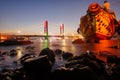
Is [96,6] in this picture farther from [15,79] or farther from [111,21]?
[15,79]

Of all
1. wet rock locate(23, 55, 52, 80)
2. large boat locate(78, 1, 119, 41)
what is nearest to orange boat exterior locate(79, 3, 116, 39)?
large boat locate(78, 1, 119, 41)

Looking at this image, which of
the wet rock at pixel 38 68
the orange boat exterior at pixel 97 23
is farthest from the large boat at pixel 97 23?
the wet rock at pixel 38 68

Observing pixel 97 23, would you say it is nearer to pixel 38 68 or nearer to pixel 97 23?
pixel 97 23

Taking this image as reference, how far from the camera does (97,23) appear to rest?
82.2 meters

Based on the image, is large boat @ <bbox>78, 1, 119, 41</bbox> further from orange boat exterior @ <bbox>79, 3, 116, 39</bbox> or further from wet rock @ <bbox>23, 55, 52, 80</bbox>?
wet rock @ <bbox>23, 55, 52, 80</bbox>

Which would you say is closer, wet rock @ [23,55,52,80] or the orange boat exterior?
wet rock @ [23,55,52,80]

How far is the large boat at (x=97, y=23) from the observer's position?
79.9 meters

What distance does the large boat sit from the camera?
79.9 meters

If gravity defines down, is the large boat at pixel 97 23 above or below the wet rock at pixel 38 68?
above

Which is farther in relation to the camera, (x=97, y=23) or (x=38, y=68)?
(x=97, y=23)

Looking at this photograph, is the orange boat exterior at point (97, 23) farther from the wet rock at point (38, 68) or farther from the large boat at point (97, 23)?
the wet rock at point (38, 68)

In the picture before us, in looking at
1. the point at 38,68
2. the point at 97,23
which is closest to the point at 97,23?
the point at 97,23

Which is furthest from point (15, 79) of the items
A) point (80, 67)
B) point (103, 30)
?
point (103, 30)

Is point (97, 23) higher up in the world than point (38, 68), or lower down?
higher up
